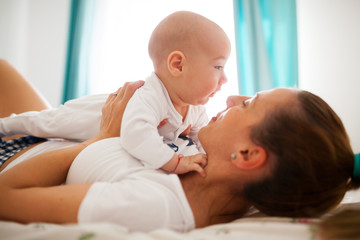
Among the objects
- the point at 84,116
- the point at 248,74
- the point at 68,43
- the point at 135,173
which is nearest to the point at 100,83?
the point at 68,43

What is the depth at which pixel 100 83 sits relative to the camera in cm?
336

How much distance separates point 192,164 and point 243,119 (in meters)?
0.24

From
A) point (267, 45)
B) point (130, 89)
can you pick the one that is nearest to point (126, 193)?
point (130, 89)

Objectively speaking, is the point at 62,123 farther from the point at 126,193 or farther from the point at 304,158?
the point at 304,158

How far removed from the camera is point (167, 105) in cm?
113

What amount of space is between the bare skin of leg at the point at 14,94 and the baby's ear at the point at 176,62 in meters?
1.10

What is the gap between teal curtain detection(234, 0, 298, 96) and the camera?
8.48 ft

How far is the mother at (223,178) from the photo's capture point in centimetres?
69

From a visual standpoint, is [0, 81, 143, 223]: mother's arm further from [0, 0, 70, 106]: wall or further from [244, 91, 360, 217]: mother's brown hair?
[0, 0, 70, 106]: wall

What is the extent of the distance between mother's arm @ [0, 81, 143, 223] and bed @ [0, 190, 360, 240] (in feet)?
0.15

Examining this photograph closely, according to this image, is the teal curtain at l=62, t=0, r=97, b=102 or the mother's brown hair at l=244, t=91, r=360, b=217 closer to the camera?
the mother's brown hair at l=244, t=91, r=360, b=217

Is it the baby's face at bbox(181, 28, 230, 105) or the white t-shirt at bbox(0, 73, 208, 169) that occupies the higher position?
the baby's face at bbox(181, 28, 230, 105)

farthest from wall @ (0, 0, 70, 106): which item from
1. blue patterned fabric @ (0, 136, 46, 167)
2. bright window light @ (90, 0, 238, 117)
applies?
blue patterned fabric @ (0, 136, 46, 167)

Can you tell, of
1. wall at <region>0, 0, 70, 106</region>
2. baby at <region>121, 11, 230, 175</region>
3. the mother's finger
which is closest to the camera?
baby at <region>121, 11, 230, 175</region>
